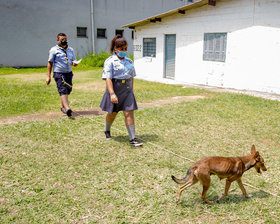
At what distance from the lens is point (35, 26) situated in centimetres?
1986

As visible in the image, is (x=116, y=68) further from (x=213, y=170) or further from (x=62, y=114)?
(x=62, y=114)

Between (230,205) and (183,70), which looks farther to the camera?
(183,70)

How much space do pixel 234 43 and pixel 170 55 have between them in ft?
13.0

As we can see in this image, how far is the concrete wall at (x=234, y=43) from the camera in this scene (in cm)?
976

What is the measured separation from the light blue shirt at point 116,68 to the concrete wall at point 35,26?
17.7 m

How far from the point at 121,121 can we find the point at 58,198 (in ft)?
10.9

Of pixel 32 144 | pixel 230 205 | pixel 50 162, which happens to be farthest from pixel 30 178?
pixel 230 205

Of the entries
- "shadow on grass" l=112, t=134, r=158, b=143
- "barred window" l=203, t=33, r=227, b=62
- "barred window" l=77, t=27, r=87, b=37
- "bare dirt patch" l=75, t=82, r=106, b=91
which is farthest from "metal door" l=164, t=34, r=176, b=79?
"barred window" l=77, t=27, r=87, b=37

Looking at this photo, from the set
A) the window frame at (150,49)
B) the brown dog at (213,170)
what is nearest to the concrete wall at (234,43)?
the window frame at (150,49)

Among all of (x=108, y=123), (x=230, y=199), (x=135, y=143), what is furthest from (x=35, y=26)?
(x=230, y=199)

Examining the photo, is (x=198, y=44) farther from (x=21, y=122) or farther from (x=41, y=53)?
(x=41, y=53)

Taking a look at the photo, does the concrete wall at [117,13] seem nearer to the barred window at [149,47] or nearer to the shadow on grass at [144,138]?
the barred window at [149,47]

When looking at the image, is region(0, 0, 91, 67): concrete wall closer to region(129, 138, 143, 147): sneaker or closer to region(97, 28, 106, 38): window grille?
region(97, 28, 106, 38): window grille

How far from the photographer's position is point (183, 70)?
13.4 meters
